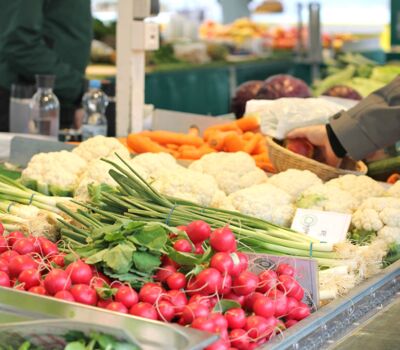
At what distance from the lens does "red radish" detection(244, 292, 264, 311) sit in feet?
5.78

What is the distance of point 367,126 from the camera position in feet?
9.95

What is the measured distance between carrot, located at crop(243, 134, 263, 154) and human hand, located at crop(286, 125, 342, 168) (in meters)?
0.43

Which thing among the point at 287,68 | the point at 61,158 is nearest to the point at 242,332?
the point at 61,158

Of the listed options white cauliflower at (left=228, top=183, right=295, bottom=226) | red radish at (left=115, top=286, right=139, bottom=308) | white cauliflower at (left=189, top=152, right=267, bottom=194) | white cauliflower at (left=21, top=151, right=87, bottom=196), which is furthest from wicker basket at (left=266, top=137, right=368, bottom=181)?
red radish at (left=115, top=286, right=139, bottom=308)

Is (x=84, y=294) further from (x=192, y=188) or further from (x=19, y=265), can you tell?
(x=192, y=188)

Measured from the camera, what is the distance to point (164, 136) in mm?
3740

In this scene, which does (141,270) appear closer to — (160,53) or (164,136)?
(164,136)

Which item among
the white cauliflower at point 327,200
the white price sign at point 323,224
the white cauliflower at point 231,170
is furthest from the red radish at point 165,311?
the white cauliflower at point 231,170

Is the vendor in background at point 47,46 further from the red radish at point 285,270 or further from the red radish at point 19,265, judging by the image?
the red radish at point 285,270

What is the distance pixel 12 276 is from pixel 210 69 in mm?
6952

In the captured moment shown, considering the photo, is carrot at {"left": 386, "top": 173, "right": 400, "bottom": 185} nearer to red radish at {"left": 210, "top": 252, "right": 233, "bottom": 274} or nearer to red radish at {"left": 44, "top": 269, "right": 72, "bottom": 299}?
red radish at {"left": 210, "top": 252, "right": 233, "bottom": 274}

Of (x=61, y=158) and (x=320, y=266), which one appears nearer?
(x=320, y=266)

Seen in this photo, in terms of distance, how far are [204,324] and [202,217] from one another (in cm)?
62

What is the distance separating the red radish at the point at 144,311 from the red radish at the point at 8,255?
40cm
